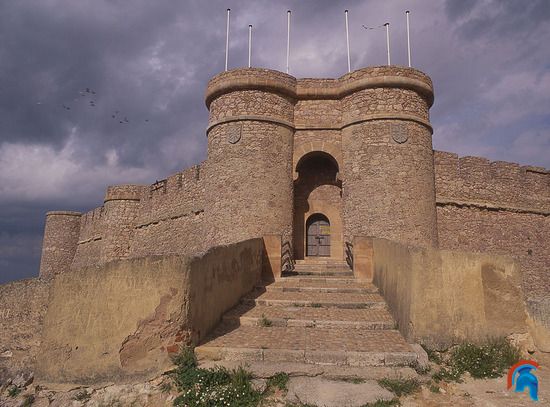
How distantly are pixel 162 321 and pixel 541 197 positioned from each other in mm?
15805

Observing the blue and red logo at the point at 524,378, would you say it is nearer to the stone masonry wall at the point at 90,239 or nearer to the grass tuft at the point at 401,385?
the grass tuft at the point at 401,385

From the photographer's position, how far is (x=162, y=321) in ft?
14.6

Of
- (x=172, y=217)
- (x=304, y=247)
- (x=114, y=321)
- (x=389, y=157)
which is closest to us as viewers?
(x=114, y=321)

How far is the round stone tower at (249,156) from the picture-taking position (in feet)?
39.0

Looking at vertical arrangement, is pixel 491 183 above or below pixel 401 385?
above

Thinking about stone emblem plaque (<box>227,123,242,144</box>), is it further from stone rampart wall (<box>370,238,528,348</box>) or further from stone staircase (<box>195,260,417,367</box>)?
stone rampart wall (<box>370,238,528,348</box>)

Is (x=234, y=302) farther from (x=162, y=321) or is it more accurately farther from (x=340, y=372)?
(x=340, y=372)

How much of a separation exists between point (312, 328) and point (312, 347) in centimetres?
96

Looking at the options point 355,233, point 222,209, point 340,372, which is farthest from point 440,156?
point 340,372

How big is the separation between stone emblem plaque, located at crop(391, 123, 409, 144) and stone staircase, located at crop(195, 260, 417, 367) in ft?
17.4

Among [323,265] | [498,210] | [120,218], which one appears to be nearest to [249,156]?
[323,265]

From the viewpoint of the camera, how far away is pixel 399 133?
1195 cm

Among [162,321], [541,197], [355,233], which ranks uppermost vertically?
[541,197]

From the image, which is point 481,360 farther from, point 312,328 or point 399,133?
point 399,133
